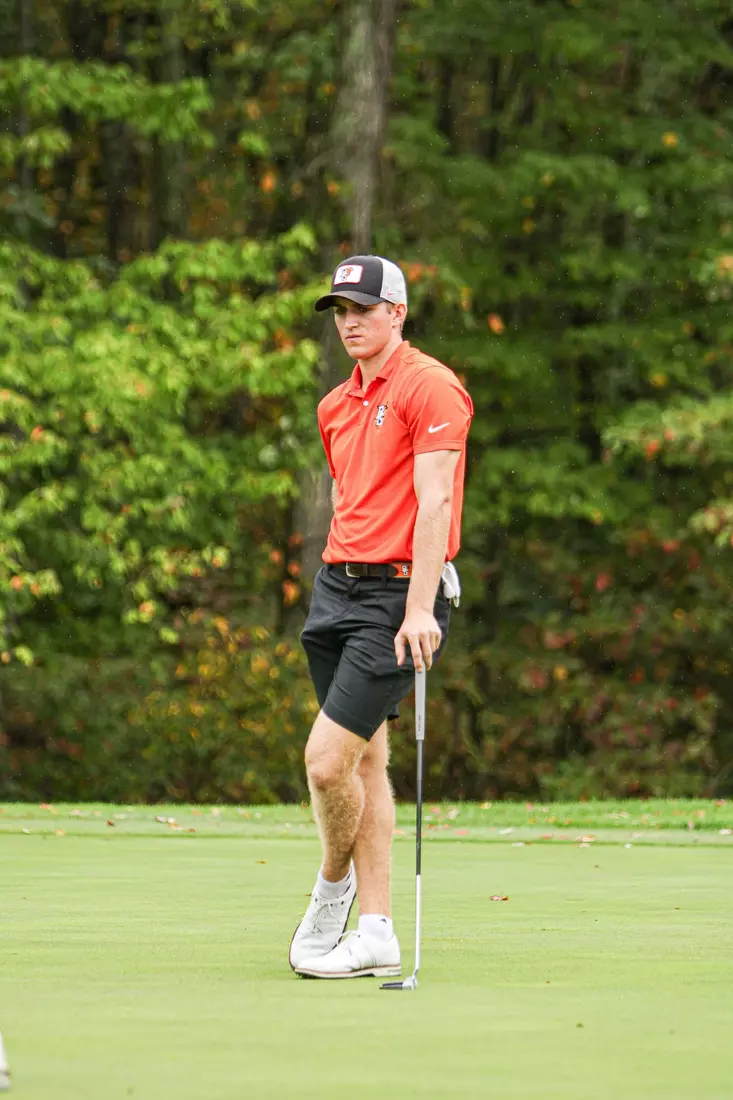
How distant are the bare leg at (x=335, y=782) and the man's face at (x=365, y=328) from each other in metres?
1.13

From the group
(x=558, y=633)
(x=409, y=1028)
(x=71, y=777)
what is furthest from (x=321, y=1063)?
(x=558, y=633)

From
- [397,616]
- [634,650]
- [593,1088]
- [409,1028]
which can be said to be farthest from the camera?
[634,650]

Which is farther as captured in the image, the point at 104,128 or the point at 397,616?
the point at 104,128

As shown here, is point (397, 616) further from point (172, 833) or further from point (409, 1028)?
point (172, 833)

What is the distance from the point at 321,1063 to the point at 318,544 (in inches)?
685

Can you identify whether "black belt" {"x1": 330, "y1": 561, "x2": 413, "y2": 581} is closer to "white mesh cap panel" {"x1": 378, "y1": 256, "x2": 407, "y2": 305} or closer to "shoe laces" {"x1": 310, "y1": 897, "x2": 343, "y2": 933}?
"white mesh cap panel" {"x1": 378, "y1": 256, "x2": 407, "y2": 305}

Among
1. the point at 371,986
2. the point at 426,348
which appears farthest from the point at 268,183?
the point at 371,986

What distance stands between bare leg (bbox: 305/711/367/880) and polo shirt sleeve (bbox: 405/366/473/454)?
0.89 meters

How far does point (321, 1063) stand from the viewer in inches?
198

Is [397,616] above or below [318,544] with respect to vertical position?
above

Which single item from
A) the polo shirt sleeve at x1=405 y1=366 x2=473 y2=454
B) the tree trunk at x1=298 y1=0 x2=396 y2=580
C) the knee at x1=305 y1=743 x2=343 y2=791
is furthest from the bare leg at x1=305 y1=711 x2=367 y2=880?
the tree trunk at x1=298 y1=0 x2=396 y2=580

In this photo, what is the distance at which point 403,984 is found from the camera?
6.42 meters

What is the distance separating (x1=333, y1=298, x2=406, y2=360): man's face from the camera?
22.9 ft

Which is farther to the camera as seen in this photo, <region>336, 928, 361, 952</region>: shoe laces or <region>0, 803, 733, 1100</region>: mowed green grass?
<region>336, 928, 361, 952</region>: shoe laces
